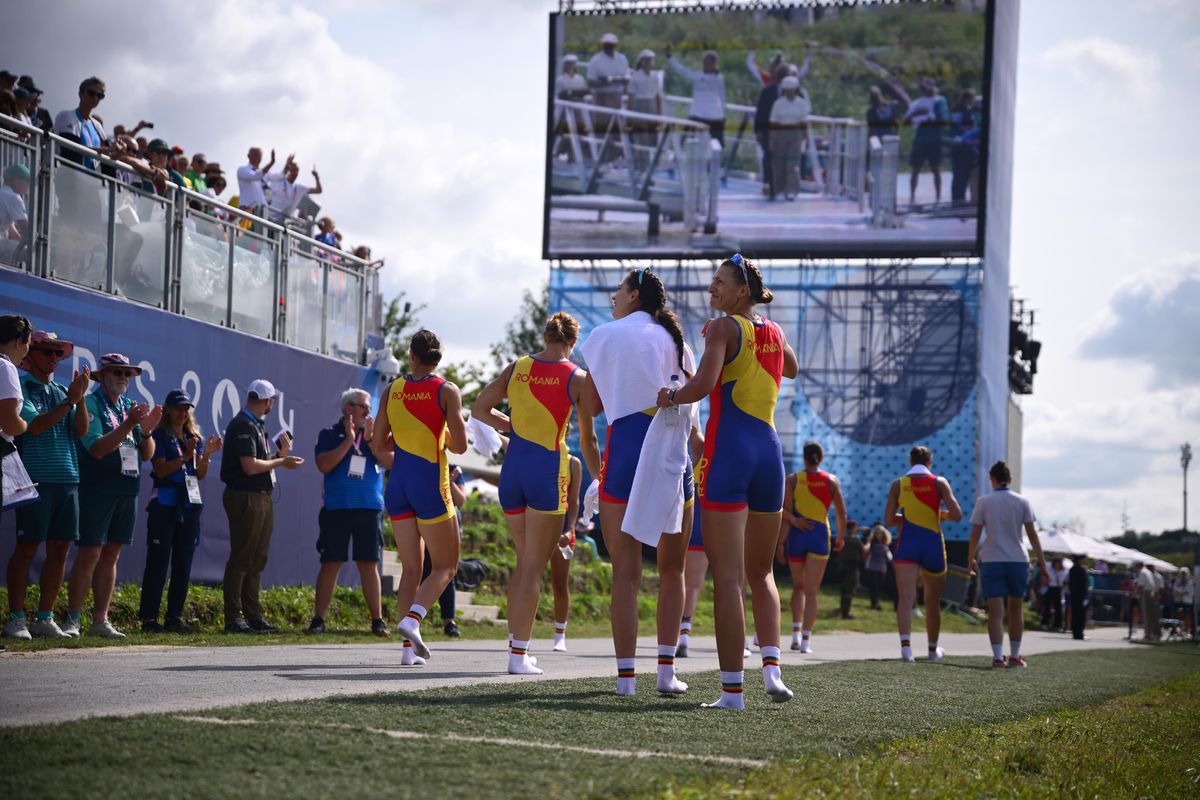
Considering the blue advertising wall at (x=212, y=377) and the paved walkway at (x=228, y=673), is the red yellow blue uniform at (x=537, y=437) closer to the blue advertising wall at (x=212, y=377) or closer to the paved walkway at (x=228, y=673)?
the paved walkway at (x=228, y=673)

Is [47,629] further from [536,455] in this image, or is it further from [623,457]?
[623,457]

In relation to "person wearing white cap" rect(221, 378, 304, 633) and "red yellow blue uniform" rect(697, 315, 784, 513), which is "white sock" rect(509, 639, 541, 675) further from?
"person wearing white cap" rect(221, 378, 304, 633)

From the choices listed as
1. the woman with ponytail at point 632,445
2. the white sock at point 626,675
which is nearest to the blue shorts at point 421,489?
the woman with ponytail at point 632,445

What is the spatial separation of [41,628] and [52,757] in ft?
21.4

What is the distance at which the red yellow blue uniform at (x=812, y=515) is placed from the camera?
1565 cm

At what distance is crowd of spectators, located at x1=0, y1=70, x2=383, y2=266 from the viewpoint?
41.9ft

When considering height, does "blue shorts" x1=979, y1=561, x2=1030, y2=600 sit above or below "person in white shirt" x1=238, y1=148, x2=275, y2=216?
below

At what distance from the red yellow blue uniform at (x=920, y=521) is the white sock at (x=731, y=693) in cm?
789

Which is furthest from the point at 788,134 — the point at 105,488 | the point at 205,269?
the point at 105,488

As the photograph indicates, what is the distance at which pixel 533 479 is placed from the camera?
30.3 feet

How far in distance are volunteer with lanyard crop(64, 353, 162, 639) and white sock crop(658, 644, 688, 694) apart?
4865 millimetres

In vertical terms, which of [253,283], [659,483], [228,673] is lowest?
[228,673]

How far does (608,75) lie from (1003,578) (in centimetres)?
3509

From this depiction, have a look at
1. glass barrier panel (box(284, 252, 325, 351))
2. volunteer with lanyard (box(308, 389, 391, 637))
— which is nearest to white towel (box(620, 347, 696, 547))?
volunteer with lanyard (box(308, 389, 391, 637))
